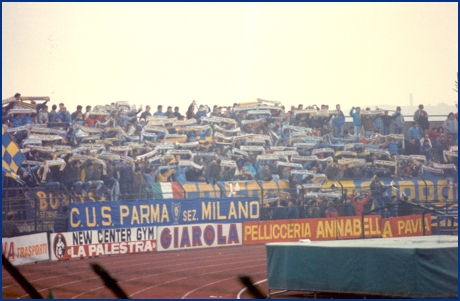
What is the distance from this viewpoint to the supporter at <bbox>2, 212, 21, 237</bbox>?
65.2 ft

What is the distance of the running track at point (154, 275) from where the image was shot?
53.8ft

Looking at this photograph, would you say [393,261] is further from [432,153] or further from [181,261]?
[432,153]

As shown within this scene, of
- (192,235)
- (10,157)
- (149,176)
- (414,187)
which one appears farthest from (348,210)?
(10,157)

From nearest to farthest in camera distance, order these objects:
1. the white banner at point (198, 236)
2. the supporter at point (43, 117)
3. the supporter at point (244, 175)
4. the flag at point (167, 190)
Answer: the white banner at point (198, 236)
the supporter at point (43, 117)
the flag at point (167, 190)
the supporter at point (244, 175)

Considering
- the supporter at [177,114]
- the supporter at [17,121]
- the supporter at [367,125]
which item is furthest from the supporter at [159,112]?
the supporter at [367,125]

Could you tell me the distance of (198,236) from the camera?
24641 mm

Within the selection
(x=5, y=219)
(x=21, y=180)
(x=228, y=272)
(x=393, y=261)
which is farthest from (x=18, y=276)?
(x=21, y=180)

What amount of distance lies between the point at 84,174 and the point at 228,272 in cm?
678

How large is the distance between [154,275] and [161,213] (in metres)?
5.09

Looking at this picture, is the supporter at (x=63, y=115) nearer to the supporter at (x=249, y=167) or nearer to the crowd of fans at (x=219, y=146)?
the crowd of fans at (x=219, y=146)

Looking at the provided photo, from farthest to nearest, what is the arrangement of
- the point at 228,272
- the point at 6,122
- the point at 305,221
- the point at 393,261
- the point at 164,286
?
the point at 305,221 → the point at 6,122 → the point at 228,272 → the point at 164,286 → the point at 393,261

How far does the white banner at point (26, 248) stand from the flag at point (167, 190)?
18.3 ft

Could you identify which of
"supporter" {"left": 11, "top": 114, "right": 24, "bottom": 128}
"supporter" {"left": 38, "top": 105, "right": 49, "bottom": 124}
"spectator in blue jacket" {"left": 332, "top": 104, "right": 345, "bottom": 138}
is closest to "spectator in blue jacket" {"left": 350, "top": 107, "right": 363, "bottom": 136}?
"spectator in blue jacket" {"left": 332, "top": 104, "right": 345, "bottom": 138}

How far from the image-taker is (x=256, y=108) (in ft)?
101
